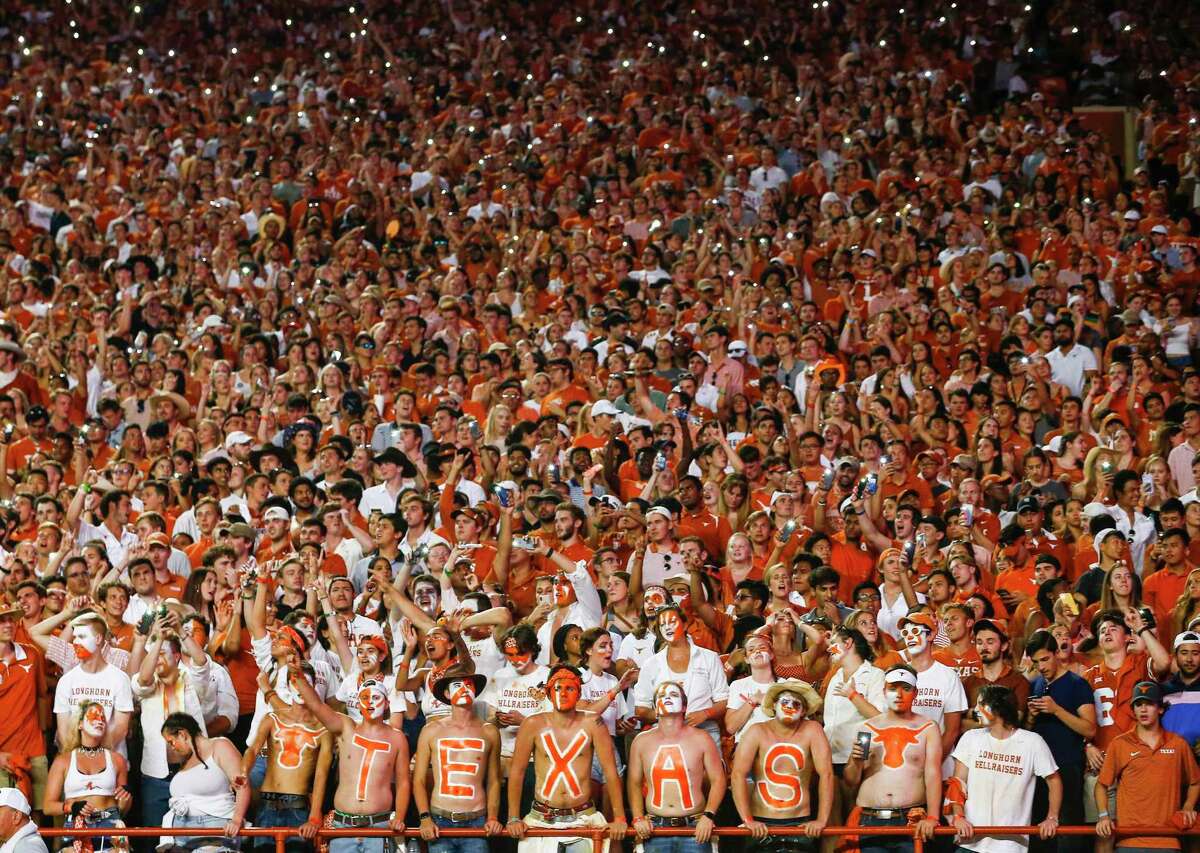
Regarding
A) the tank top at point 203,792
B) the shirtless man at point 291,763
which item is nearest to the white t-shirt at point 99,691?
the tank top at point 203,792

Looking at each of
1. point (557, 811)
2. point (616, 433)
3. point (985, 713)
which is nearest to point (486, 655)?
point (557, 811)

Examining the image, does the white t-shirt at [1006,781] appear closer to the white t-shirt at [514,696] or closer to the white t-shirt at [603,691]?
the white t-shirt at [603,691]

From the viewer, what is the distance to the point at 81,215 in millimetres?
19672

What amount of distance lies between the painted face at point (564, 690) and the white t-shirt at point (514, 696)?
44 centimetres

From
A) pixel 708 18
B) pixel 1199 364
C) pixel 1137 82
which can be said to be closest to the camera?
pixel 1199 364

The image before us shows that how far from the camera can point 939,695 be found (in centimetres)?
1035

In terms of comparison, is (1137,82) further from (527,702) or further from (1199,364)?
(527,702)

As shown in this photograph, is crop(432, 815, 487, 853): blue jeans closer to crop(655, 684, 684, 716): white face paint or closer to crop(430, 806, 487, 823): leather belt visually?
crop(430, 806, 487, 823): leather belt

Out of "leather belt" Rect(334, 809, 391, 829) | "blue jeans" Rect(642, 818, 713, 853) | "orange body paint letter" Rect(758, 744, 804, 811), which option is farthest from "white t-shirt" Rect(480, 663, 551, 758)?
"orange body paint letter" Rect(758, 744, 804, 811)

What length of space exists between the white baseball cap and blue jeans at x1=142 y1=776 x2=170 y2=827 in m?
0.82

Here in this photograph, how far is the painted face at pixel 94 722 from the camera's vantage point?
10648mm

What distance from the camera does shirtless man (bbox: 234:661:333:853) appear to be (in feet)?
34.6

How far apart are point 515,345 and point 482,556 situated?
403 cm

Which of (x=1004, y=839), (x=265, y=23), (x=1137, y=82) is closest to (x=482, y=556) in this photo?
(x=1004, y=839)
